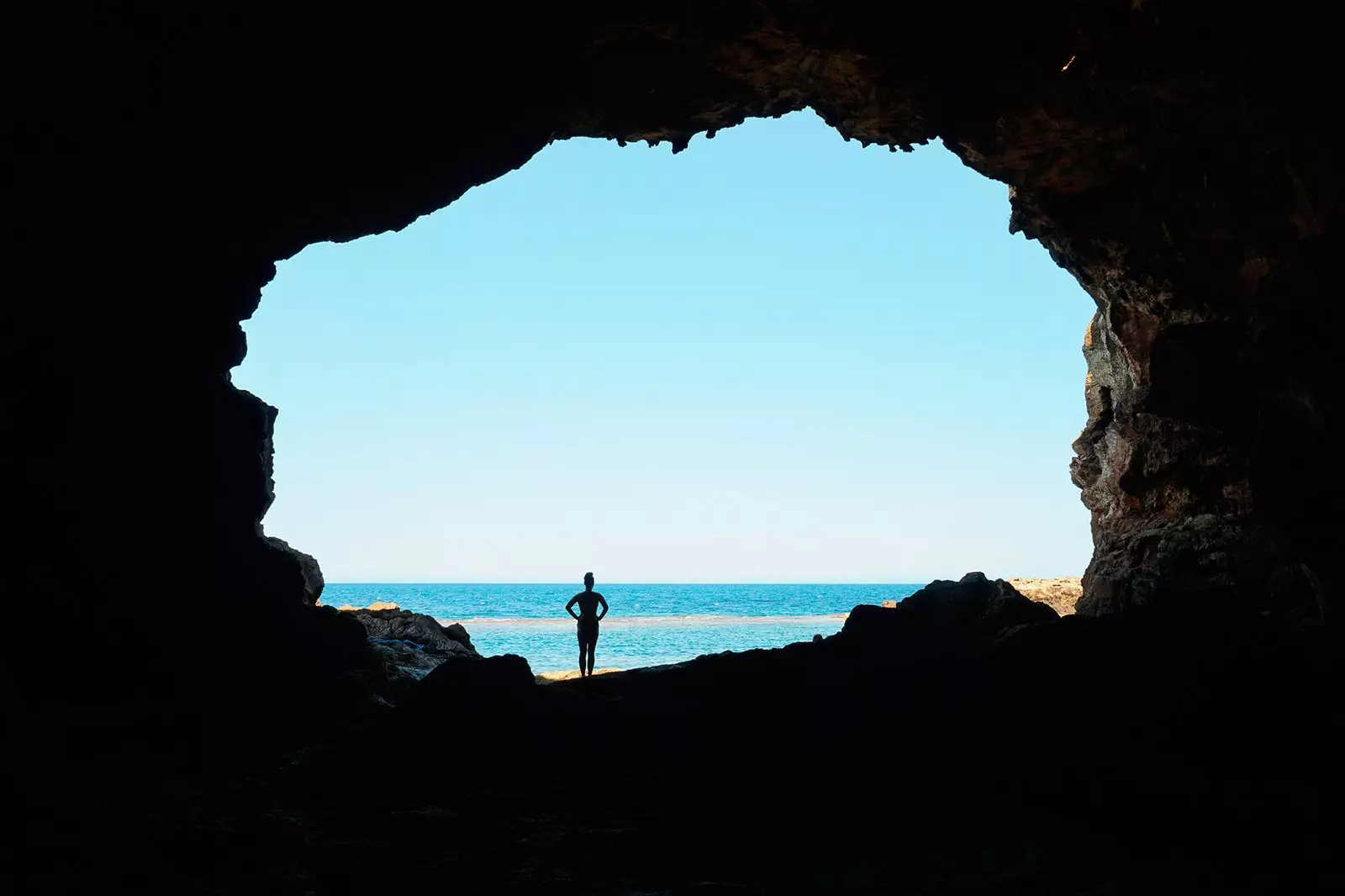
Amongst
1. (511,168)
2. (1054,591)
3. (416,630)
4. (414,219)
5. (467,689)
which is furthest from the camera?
(1054,591)

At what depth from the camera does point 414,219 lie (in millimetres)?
11016

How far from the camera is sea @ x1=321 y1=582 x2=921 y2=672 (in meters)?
38.7

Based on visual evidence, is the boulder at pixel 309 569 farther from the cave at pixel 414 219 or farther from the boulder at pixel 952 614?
the boulder at pixel 952 614

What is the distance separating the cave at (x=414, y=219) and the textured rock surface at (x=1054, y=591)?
9921 millimetres

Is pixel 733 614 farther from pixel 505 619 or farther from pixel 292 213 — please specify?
pixel 292 213

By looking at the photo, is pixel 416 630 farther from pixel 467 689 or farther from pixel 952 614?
pixel 952 614

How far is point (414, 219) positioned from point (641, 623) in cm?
5057

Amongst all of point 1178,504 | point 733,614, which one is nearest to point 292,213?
point 1178,504

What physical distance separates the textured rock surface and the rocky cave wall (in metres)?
9.69

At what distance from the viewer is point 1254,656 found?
8391mm

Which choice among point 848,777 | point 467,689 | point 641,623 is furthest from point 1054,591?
point 641,623

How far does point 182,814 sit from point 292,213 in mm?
6493

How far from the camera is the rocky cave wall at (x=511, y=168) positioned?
782 centimetres

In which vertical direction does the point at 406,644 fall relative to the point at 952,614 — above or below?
below
